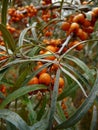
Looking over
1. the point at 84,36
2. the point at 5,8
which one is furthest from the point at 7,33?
the point at 84,36

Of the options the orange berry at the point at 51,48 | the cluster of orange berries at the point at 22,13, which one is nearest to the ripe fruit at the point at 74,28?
the orange berry at the point at 51,48

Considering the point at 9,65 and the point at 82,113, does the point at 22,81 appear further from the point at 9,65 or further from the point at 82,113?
the point at 82,113

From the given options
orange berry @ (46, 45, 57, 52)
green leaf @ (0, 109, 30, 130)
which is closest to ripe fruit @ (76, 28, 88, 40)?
orange berry @ (46, 45, 57, 52)

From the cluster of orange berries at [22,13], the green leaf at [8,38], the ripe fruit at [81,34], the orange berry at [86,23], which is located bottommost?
the cluster of orange berries at [22,13]

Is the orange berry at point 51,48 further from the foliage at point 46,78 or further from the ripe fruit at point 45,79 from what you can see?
the ripe fruit at point 45,79

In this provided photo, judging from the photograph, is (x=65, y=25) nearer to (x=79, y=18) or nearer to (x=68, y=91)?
(x=79, y=18)

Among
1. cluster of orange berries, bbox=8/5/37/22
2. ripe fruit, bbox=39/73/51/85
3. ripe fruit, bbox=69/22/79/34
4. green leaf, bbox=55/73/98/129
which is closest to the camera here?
green leaf, bbox=55/73/98/129

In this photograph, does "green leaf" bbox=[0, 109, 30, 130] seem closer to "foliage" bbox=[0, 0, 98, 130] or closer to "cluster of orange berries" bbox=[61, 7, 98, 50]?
"foliage" bbox=[0, 0, 98, 130]

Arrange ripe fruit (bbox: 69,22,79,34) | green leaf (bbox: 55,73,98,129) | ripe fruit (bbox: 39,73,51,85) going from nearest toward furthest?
green leaf (bbox: 55,73,98,129), ripe fruit (bbox: 39,73,51,85), ripe fruit (bbox: 69,22,79,34)

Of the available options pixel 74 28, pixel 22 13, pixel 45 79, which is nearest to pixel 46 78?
pixel 45 79
